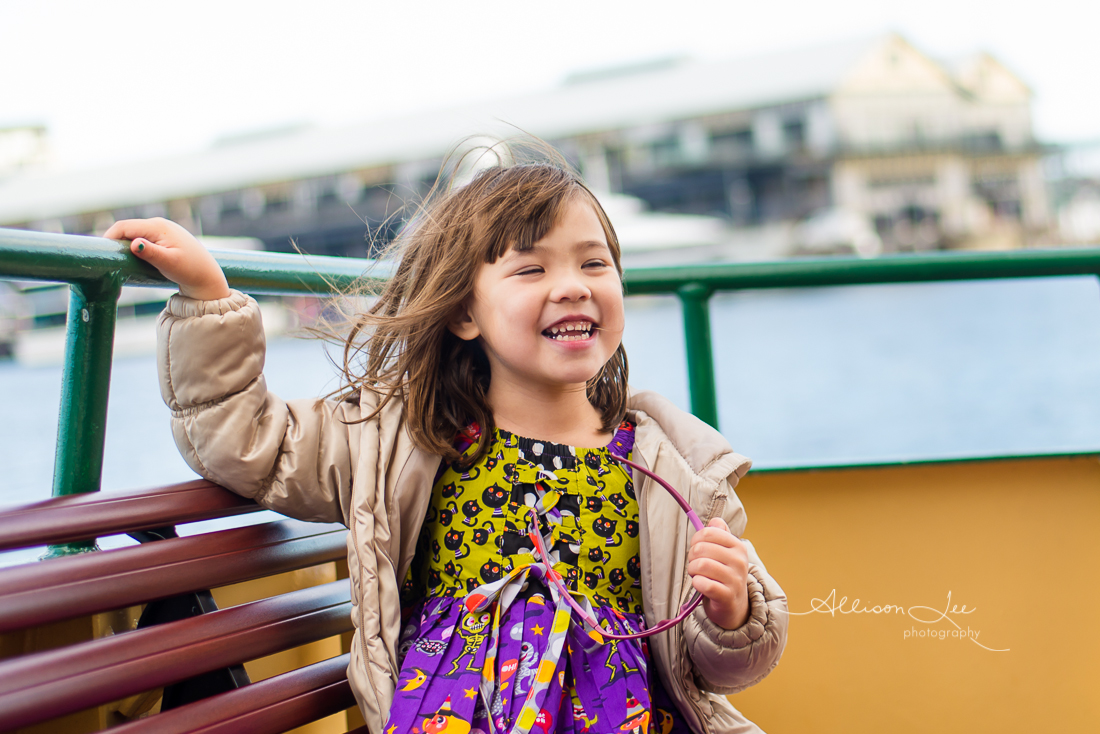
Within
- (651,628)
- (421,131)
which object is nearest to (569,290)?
(651,628)

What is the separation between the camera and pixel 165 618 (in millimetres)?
1110

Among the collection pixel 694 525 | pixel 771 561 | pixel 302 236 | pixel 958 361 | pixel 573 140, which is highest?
pixel 573 140

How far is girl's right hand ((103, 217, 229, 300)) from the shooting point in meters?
1.15

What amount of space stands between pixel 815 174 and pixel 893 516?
43401 mm

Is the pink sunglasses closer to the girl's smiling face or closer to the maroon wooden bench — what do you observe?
the girl's smiling face

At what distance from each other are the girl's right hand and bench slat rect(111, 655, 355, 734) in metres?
0.52

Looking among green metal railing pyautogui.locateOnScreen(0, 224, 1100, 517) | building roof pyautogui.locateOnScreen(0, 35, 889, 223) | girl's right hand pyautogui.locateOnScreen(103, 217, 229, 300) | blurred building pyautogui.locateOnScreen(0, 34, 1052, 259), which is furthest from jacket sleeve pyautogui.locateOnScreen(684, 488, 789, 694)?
building roof pyautogui.locateOnScreen(0, 35, 889, 223)

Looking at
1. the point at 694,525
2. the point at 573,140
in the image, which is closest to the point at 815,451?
the point at 694,525

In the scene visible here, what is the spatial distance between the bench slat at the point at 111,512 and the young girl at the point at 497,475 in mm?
37

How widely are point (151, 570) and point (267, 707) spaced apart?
0.74ft

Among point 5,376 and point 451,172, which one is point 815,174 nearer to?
point 5,376

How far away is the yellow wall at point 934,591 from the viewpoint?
1.80 m

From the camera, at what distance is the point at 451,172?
5.40 ft
